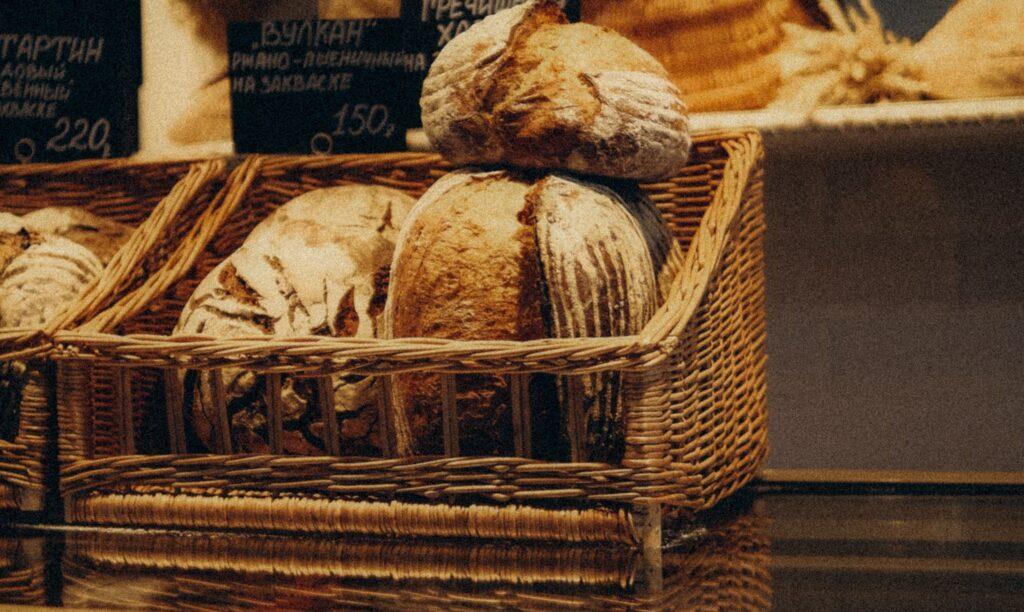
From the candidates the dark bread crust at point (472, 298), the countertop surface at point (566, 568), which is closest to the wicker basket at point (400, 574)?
the countertop surface at point (566, 568)

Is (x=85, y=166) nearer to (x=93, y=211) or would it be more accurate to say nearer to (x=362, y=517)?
(x=93, y=211)

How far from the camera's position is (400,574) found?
1045mm

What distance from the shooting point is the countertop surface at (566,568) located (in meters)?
0.94

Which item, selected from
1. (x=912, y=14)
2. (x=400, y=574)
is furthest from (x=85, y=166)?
(x=912, y=14)

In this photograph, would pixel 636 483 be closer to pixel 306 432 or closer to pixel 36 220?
pixel 306 432

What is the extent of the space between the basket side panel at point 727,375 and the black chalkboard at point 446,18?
0.47 meters

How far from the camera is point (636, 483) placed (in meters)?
1.12

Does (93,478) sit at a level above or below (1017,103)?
below

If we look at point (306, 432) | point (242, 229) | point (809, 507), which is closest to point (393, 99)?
point (242, 229)

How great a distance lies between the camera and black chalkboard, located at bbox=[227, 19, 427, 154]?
1.71 m

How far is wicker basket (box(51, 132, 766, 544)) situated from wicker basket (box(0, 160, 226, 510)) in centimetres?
4

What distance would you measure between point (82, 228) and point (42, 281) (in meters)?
0.20

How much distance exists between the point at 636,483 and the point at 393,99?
82 centimetres

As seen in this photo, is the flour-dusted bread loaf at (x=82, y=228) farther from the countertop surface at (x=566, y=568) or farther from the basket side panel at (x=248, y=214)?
the countertop surface at (x=566, y=568)
